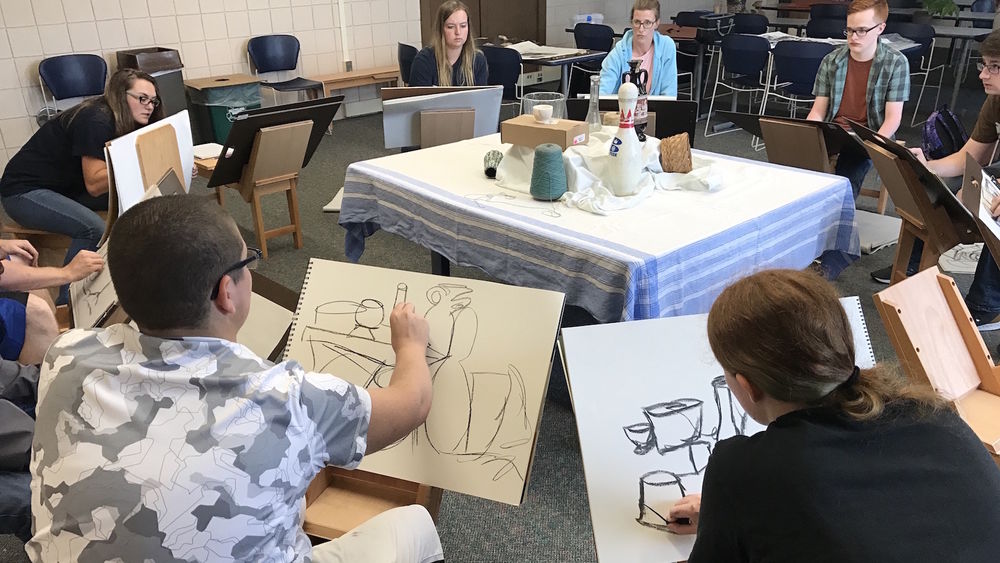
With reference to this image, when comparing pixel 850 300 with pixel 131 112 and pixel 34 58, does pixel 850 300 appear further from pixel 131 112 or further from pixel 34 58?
pixel 34 58

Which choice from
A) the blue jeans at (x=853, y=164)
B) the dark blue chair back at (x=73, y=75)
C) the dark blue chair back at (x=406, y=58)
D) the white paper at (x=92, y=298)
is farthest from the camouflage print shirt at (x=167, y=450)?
the dark blue chair back at (x=73, y=75)

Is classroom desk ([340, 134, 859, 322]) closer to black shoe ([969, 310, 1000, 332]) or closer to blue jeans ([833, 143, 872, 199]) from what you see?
black shoe ([969, 310, 1000, 332])

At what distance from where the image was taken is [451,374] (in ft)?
4.77

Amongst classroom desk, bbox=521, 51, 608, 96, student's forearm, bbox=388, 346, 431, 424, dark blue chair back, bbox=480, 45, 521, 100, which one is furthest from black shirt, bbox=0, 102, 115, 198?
classroom desk, bbox=521, 51, 608, 96

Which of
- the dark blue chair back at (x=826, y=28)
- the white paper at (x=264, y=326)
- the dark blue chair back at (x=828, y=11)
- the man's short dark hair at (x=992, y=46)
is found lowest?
the white paper at (x=264, y=326)

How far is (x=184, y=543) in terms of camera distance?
912 millimetres

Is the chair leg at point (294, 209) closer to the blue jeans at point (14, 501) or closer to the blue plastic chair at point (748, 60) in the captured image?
the blue jeans at point (14, 501)

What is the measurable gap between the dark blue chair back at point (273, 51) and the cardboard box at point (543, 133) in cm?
418

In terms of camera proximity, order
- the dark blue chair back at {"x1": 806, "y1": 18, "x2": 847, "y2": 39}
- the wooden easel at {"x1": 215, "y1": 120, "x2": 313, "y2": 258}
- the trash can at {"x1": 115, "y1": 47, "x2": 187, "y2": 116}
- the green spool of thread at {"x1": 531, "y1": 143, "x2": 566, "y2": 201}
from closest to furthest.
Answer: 1. the green spool of thread at {"x1": 531, "y1": 143, "x2": 566, "y2": 201}
2. the wooden easel at {"x1": 215, "y1": 120, "x2": 313, "y2": 258}
3. the trash can at {"x1": 115, "y1": 47, "x2": 187, "y2": 116}
4. the dark blue chair back at {"x1": 806, "y1": 18, "x2": 847, "y2": 39}

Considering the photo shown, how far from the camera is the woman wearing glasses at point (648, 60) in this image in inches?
140

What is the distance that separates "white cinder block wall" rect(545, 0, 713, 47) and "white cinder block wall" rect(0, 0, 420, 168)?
67.9 inches

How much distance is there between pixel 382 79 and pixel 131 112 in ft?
12.3

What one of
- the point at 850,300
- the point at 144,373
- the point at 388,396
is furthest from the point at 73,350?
the point at 850,300

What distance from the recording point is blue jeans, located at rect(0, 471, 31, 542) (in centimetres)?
140
